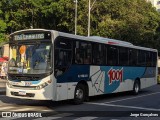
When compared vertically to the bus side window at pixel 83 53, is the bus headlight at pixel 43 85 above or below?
below

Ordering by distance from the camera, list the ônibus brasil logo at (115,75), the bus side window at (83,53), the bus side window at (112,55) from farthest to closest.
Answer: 1. the ônibus brasil logo at (115,75)
2. the bus side window at (112,55)
3. the bus side window at (83,53)

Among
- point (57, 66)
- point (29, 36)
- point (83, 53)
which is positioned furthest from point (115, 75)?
point (29, 36)

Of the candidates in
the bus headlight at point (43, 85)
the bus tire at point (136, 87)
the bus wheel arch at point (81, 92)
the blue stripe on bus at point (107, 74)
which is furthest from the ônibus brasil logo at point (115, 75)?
the bus headlight at point (43, 85)

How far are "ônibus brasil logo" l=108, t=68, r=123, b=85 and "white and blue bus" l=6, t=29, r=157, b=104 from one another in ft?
0.34

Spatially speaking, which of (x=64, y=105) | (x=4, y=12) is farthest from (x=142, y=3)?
(x=64, y=105)

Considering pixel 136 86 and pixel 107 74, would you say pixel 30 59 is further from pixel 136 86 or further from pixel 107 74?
pixel 136 86

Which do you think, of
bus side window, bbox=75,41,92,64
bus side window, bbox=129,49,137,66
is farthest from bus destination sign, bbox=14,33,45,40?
bus side window, bbox=129,49,137,66

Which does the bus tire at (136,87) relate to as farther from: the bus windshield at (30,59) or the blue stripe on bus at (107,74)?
the bus windshield at (30,59)

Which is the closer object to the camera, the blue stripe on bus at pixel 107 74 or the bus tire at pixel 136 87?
the blue stripe on bus at pixel 107 74

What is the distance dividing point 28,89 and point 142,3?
3896 cm

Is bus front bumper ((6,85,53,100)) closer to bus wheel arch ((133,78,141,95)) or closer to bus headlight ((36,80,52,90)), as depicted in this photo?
bus headlight ((36,80,52,90))

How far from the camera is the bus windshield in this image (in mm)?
15031

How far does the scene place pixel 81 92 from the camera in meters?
17.1

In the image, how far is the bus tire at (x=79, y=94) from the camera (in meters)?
16.7
